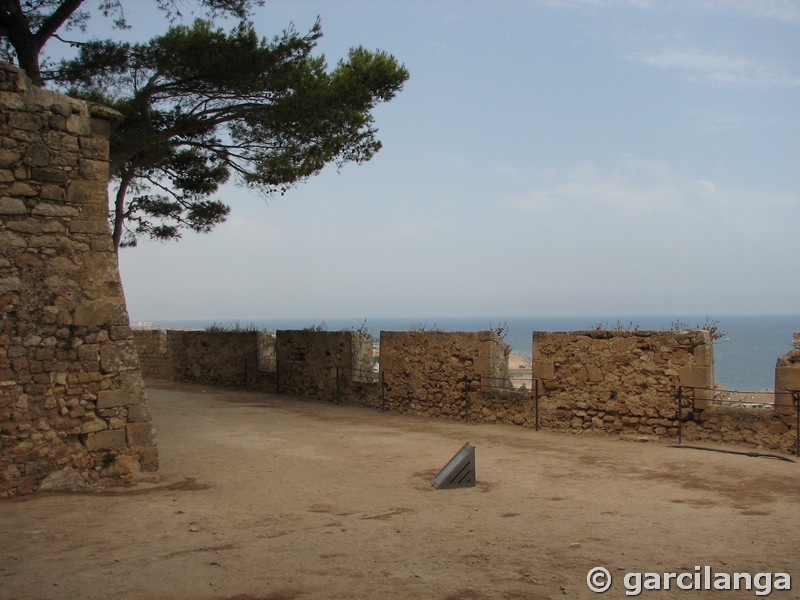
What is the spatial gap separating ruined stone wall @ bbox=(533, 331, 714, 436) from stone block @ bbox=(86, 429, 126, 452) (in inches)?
246

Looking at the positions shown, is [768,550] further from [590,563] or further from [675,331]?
[675,331]

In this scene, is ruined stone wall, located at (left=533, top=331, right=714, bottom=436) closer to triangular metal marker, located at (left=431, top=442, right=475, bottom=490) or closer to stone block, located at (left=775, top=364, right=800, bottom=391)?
stone block, located at (left=775, top=364, right=800, bottom=391)

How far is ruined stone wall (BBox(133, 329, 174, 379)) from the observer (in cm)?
1912

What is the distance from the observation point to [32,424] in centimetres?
592

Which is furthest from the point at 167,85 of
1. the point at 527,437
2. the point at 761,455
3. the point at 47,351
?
the point at 761,455

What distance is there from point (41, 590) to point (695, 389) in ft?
25.9

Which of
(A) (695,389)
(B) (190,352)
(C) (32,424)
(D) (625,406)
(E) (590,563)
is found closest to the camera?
(E) (590,563)

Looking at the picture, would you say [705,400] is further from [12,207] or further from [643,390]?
[12,207]

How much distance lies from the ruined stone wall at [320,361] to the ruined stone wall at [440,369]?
37.3 inches

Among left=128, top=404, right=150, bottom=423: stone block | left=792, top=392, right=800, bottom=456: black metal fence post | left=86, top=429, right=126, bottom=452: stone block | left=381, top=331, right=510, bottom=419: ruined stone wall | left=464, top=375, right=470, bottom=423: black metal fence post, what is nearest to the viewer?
left=86, top=429, right=126, bottom=452: stone block

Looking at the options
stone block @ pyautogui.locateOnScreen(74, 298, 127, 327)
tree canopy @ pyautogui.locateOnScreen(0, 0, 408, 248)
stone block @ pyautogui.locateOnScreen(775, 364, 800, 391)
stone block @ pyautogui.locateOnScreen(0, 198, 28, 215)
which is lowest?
stone block @ pyautogui.locateOnScreen(775, 364, 800, 391)

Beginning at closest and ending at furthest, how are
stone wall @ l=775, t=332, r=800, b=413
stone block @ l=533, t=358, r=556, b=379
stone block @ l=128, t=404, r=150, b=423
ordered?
1. stone block @ l=128, t=404, r=150, b=423
2. stone wall @ l=775, t=332, r=800, b=413
3. stone block @ l=533, t=358, r=556, b=379

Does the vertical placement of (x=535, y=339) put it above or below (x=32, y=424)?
above

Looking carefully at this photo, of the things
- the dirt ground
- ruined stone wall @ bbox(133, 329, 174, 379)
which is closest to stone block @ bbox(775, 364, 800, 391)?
the dirt ground
